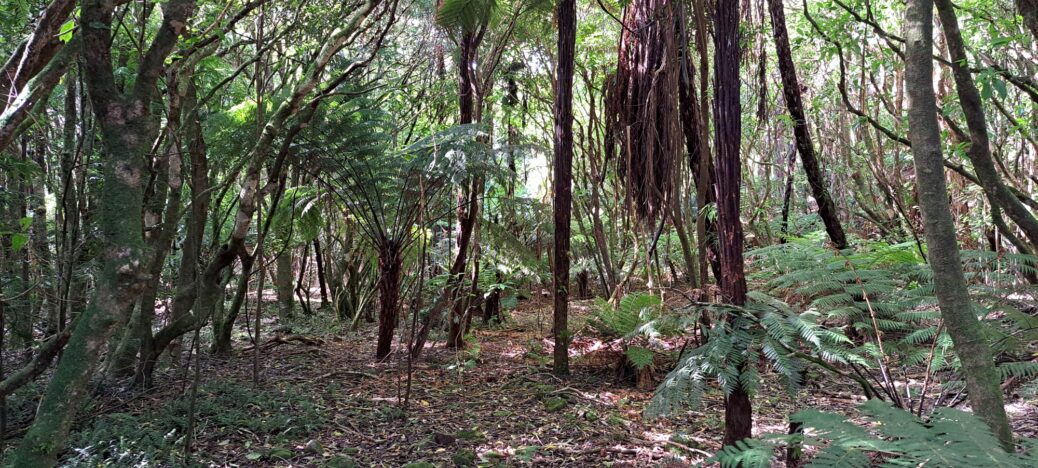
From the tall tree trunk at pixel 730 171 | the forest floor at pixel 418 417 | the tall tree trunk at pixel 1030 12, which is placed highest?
the tall tree trunk at pixel 1030 12

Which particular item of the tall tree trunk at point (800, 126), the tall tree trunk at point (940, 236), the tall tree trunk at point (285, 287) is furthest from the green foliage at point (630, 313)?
the tall tree trunk at point (285, 287)

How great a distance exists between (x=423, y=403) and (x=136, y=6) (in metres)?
4.10

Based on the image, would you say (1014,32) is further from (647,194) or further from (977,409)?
(977,409)

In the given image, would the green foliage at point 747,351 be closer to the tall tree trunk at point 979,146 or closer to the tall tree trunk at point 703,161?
the tall tree trunk at point 979,146

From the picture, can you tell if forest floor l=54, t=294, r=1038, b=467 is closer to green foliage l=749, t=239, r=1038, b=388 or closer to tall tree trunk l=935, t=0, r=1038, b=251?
green foliage l=749, t=239, r=1038, b=388

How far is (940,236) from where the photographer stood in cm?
191

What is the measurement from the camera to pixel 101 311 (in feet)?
6.02

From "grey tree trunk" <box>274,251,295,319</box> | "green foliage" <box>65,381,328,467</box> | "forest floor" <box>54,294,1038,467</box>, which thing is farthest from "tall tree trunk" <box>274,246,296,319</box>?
"green foliage" <box>65,381,328,467</box>

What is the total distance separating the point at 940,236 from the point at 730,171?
2.72ft

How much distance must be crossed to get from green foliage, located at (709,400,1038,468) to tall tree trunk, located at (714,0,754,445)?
550 millimetres

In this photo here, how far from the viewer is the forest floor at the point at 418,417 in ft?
10.5

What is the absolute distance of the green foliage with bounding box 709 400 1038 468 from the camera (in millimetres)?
1542

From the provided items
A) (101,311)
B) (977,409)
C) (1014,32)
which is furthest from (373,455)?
(1014,32)

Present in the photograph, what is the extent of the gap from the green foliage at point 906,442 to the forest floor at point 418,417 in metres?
0.72
